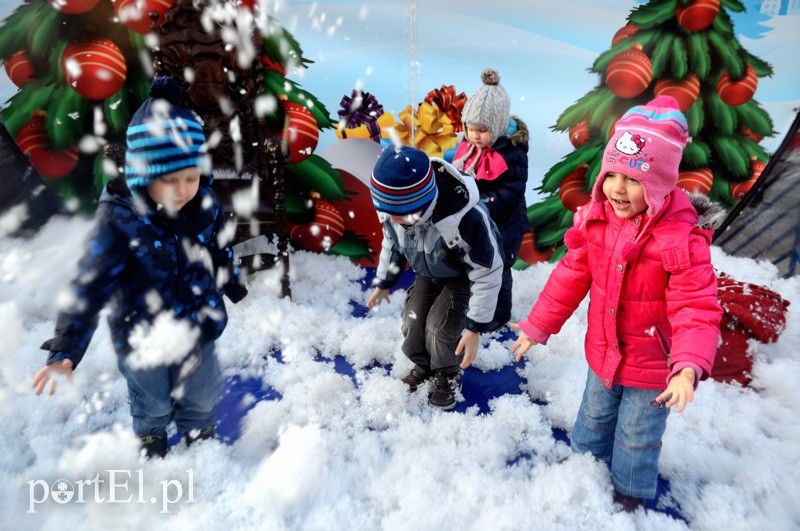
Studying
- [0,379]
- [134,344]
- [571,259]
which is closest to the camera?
[134,344]

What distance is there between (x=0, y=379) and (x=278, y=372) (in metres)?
1.52

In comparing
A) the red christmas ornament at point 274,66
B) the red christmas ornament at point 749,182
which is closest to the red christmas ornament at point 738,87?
the red christmas ornament at point 749,182

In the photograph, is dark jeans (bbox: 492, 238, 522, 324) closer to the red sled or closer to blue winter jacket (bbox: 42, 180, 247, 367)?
the red sled

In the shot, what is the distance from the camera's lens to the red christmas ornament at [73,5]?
136 inches

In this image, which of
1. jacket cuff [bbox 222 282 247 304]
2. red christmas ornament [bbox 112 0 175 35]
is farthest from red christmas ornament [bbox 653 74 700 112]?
red christmas ornament [bbox 112 0 175 35]

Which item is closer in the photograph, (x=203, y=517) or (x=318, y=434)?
(x=203, y=517)

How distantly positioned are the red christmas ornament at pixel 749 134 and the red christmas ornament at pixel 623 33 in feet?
4.34

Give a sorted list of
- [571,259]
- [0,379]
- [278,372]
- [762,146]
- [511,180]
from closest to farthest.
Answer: [571,259]
[0,379]
[278,372]
[511,180]
[762,146]

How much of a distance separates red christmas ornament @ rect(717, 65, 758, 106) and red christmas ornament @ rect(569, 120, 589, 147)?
1.10 metres

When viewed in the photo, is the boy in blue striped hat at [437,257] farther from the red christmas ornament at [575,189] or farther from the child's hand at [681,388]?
the red christmas ornament at [575,189]

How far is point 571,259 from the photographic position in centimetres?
185

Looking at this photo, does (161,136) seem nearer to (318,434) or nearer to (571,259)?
(318,434)

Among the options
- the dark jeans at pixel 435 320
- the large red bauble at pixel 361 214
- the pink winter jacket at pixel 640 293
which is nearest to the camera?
the pink winter jacket at pixel 640 293

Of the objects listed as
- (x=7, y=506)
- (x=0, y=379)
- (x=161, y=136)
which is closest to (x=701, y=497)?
(x=161, y=136)
